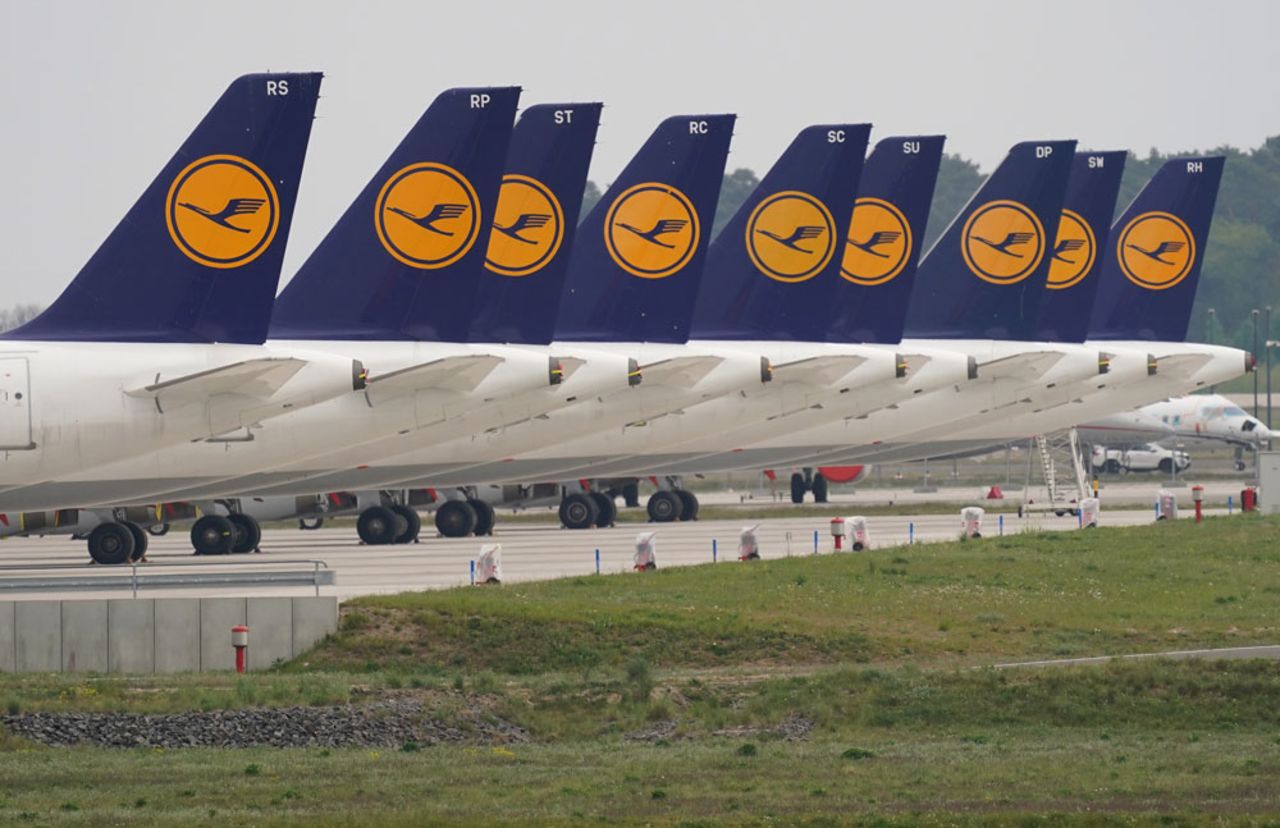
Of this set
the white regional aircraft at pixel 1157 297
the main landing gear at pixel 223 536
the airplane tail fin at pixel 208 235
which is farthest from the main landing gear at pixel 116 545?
the white regional aircraft at pixel 1157 297

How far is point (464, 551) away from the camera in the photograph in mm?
61312

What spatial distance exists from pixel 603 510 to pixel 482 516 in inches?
272

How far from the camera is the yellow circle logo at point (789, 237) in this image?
226 ft

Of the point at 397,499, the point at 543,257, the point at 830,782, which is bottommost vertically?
the point at 830,782

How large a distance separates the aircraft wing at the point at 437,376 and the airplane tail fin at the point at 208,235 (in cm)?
593

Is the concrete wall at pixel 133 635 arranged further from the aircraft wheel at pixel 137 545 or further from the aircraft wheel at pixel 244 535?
the aircraft wheel at pixel 244 535

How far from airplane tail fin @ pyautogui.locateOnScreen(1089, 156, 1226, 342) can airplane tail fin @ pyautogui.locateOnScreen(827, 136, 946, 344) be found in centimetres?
1607

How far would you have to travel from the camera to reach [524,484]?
6994 cm

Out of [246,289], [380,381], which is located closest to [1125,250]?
[380,381]

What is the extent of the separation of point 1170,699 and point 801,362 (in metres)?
36.6

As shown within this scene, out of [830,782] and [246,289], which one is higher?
[246,289]

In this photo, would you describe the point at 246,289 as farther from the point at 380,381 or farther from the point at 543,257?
the point at 543,257

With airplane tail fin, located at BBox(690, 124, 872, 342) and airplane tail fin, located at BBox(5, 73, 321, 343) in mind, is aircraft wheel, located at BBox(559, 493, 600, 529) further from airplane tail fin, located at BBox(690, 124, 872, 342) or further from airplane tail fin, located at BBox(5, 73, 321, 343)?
airplane tail fin, located at BBox(5, 73, 321, 343)

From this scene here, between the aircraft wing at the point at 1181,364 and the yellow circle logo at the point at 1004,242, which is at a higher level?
the yellow circle logo at the point at 1004,242
